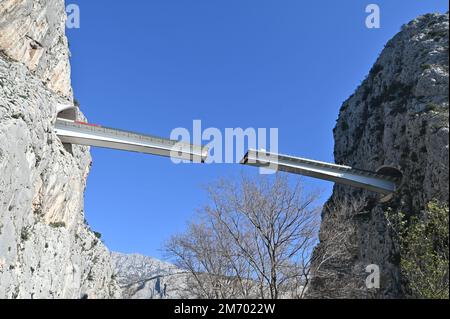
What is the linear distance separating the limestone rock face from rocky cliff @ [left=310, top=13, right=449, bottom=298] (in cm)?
2662

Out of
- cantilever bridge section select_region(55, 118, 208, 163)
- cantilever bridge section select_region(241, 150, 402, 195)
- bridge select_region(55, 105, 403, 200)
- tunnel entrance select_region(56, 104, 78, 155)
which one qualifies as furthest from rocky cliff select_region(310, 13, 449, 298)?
tunnel entrance select_region(56, 104, 78, 155)

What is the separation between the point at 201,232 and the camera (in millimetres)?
27016

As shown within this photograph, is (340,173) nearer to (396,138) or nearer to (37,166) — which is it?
(396,138)

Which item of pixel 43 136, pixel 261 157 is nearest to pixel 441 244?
pixel 261 157

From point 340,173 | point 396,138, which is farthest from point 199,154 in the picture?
point 396,138

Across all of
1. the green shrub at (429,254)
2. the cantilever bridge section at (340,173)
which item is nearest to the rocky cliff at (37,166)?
the cantilever bridge section at (340,173)

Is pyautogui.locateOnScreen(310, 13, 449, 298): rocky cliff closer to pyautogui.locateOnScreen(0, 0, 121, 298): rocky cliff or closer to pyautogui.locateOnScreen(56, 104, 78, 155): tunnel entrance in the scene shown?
pyautogui.locateOnScreen(0, 0, 121, 298): rocky cliff

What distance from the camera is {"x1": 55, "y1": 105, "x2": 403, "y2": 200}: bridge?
35.3 m

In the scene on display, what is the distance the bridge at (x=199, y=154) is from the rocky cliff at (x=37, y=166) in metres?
2.03

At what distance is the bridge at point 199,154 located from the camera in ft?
116

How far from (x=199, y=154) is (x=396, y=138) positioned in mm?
17586

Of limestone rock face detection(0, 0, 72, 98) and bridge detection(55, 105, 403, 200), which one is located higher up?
limestone rock face detection(0, 0, 72, 98)

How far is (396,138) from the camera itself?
125ft
